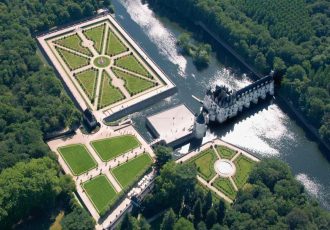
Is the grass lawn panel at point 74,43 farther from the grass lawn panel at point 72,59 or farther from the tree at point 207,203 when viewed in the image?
the tree at point 207,203

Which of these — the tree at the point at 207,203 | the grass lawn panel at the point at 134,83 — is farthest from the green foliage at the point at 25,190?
the grass lawn panel at the point at 134,83

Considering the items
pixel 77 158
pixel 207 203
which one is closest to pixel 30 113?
pixel 77 158

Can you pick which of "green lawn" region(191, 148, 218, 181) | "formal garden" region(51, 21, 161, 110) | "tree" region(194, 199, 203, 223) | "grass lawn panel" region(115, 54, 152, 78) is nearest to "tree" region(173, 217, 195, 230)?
"tree" region(194, 199, 203, 223)

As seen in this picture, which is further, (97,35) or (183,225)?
(97,35)

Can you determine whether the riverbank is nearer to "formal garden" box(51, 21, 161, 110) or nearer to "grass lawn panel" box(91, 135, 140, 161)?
"formal garden" box(51, 21, 161, 110)

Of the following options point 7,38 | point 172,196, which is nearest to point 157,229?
point 172,196

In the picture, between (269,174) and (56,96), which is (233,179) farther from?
(56,96)

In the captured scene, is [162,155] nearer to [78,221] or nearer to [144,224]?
[144,224]
